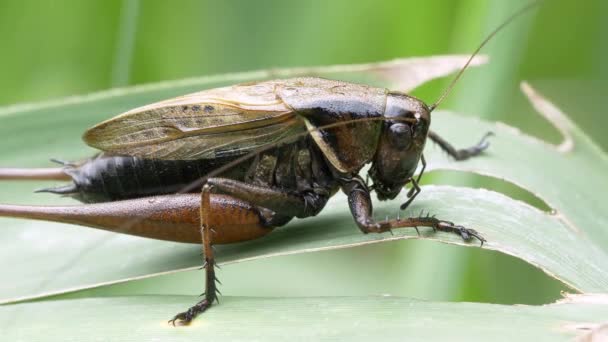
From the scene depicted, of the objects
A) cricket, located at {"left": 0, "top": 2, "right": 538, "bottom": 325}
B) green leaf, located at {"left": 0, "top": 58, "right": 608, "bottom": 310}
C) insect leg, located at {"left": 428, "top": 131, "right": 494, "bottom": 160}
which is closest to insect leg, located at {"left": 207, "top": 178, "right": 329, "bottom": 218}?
cricket, located at {"left": 0, "top": 2, "right": 538, "bottom": 325}

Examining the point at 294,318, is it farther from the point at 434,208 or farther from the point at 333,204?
the point at 333,204

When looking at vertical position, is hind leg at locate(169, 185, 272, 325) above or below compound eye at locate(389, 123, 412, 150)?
below

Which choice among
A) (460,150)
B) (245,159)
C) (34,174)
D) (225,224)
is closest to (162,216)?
(225,224)

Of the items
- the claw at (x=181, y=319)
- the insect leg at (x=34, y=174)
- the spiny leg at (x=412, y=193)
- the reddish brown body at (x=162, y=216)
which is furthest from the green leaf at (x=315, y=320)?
the spiny leg at (x=412, y=193)

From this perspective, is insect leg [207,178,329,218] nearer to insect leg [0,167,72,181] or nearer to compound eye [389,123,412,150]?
compound eye [389,123,412,150]

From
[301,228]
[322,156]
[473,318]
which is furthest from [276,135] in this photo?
[473,318]

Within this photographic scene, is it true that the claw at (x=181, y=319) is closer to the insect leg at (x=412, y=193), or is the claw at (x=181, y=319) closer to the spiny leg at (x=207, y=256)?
the spiny leg at (x=207, y=256)
